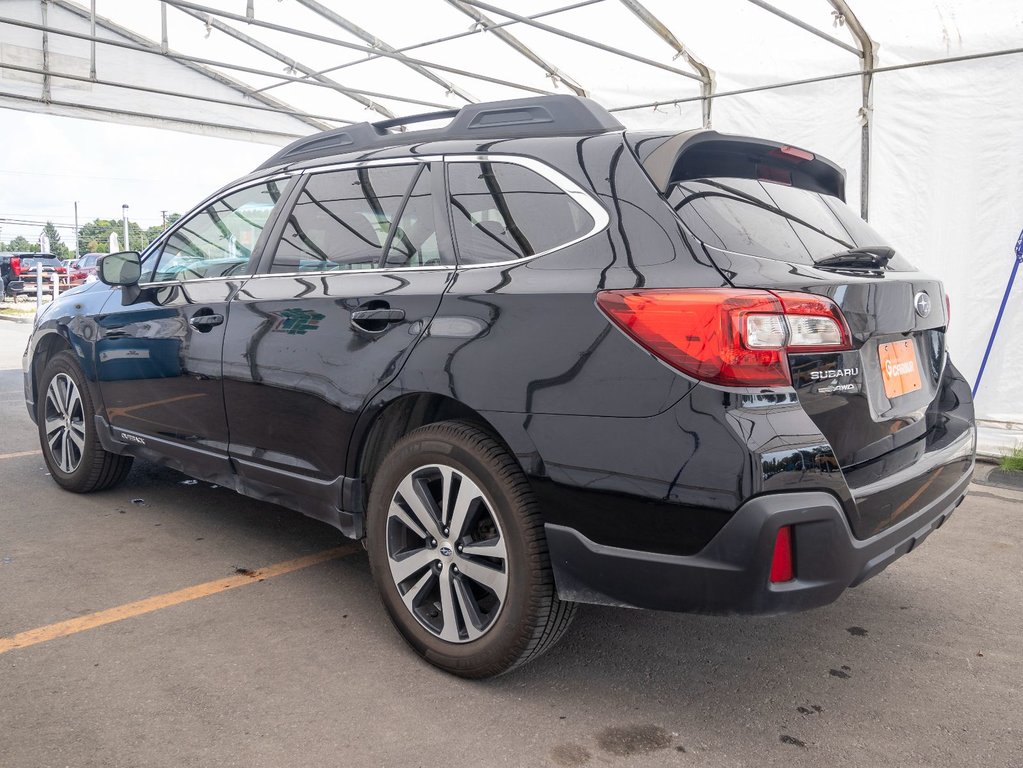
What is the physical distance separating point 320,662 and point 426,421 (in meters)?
0.82

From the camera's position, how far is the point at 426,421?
2787 millimetres

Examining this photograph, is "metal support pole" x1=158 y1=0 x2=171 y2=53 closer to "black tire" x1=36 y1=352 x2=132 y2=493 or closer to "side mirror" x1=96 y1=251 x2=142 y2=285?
"black tire" x1=36 y1=352 x2=132 y2=493

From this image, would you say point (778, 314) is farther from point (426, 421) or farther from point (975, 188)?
point (975, 188)

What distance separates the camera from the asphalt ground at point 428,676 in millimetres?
2275

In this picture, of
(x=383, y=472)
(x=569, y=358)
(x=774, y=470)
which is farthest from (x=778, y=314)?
(x=383, y=472)

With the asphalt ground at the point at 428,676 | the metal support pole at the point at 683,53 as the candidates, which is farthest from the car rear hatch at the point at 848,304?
the metal support pole at the point at 683,53

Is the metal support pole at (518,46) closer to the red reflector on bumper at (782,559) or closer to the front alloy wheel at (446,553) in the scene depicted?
the front alloy wheel at (446,553)

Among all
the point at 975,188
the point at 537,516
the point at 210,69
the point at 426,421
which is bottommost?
the point at 537,516

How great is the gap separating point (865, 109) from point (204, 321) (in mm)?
5872

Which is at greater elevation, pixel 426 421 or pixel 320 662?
pixel 426 421

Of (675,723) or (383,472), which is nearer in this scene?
(675,723)

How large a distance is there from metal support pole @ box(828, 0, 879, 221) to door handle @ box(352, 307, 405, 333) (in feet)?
18.3

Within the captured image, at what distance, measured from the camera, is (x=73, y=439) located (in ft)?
14.9

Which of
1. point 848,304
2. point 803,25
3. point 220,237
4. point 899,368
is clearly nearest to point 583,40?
point 803,25
